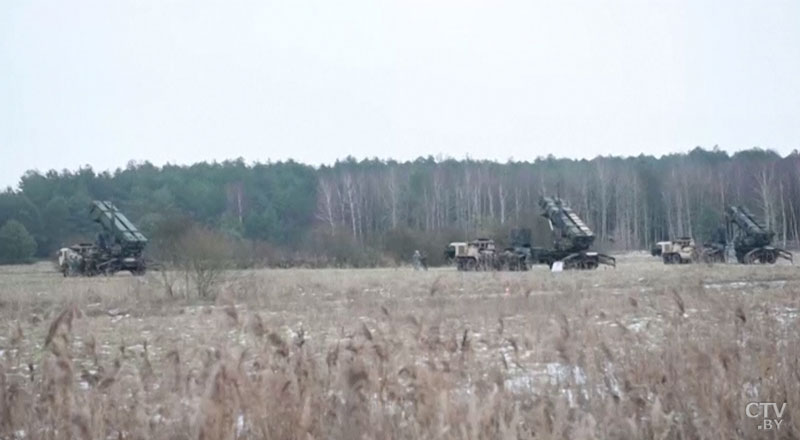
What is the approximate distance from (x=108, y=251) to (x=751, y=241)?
3597cm

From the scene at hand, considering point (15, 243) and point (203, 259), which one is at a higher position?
point (15, 243)

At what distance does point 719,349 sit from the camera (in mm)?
5594

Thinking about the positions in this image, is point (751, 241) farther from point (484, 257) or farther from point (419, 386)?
point (419, 386)

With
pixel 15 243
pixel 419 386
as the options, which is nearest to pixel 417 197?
pixel 15 243

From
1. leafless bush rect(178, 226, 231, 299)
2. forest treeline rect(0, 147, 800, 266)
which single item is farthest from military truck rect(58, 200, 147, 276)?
leafless bush rect(178, 226, 231, 299)

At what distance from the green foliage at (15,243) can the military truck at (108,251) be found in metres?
9.79

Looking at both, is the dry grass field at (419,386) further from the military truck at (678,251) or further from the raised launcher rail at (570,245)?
the military truck at (678,251)

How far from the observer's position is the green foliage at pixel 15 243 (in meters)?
55.2

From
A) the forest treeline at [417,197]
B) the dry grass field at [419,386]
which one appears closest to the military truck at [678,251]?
the forest treeline at [417,197]

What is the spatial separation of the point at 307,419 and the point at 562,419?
1.36 metres

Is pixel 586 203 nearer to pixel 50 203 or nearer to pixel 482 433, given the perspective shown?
pixel 50 203

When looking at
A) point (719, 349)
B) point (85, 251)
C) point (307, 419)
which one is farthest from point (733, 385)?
point (85, 251)

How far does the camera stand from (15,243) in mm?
55750

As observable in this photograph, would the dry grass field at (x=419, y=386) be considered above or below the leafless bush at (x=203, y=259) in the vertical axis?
below
